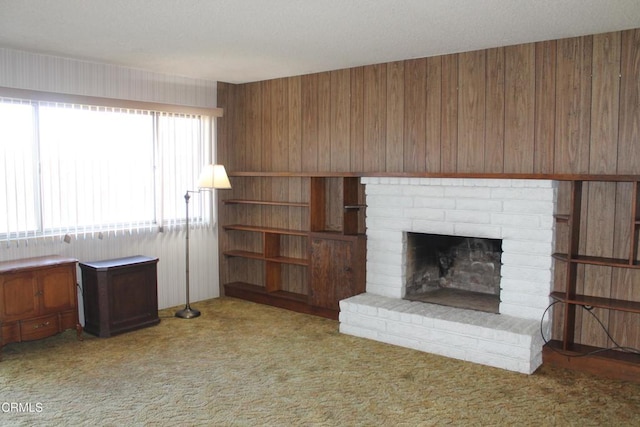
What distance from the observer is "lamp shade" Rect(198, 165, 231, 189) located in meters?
5.45

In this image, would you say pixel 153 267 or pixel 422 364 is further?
pixel 153 267

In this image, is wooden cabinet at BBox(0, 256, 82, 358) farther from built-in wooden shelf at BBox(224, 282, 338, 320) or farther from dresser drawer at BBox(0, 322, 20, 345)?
built-in wooden shelf at BBox(224, 282, 338, 320)

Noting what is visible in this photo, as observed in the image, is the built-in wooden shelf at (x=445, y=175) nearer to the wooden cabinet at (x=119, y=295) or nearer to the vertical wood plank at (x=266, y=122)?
the vertical wood plank at (x=266, y=122)

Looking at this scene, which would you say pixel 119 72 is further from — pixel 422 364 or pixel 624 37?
pixel 624 37

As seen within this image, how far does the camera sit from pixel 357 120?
17.9 feet

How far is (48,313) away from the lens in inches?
178

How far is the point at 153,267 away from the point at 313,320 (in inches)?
65.5

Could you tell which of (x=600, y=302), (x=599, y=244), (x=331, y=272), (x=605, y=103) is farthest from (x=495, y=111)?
(x=331, y=272)

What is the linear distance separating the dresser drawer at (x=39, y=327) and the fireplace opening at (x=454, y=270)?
313 centimetres

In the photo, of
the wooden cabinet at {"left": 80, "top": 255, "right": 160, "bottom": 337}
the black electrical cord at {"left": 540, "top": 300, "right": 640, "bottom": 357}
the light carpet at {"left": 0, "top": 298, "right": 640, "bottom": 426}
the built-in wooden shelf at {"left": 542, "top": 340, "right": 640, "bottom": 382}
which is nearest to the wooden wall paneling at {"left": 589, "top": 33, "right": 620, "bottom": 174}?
the black electrical cord at {"left": 540, "top": 300, "right": 640, "bottom": 357}

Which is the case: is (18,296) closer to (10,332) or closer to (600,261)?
(10,332)

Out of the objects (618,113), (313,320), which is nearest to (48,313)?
(313,320)

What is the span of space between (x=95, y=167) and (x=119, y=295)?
4.20ft

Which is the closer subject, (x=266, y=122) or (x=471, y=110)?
(x=471, y=110)
